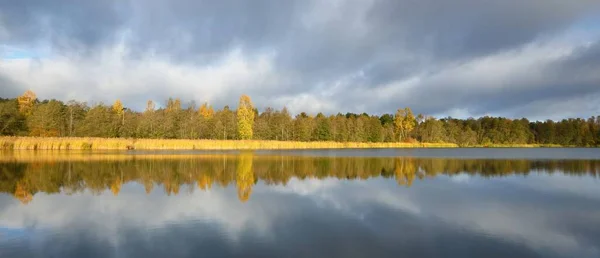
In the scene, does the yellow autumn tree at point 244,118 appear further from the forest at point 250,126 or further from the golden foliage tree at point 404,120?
the golden foliage tree at point 404,120

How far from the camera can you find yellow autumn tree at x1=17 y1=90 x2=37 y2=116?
63094mm

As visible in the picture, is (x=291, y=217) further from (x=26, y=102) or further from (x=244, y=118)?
(x=26, y=102)

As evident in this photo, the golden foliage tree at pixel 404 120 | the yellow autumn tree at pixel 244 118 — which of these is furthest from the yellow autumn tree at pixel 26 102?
the golden foliage tree at pixel 404 120

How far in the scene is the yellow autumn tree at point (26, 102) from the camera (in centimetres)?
6309

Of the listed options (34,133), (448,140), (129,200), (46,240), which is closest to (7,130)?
(34,133)

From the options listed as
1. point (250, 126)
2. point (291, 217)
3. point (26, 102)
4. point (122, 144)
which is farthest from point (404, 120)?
point (291, 217)

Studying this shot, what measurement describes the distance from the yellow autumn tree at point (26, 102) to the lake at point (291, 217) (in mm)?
54831

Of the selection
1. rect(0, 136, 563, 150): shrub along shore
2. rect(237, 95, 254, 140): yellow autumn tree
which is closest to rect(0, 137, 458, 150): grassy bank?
rect(0, 136, 563, 150): shrub along shore

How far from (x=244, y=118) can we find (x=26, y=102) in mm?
36914

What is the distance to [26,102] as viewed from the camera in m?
65.6

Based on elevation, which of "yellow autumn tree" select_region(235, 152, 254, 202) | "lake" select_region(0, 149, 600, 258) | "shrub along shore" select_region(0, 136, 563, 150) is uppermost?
"shrub along shore" select_region(0, 136, 563, 150)

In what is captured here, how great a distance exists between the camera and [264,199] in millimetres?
12586

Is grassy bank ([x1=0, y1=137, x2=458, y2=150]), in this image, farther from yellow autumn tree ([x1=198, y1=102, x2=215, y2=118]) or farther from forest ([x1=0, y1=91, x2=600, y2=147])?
yellow autumn tree ([x1=198, y1=102, x2=215, y2=118])

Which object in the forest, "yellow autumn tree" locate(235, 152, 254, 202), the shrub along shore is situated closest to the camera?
"yellow autumn tree" locate(235, 152, 254, 202)
